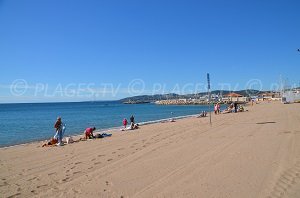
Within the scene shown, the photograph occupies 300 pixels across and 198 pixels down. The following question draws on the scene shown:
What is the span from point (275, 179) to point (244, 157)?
7.24 feet

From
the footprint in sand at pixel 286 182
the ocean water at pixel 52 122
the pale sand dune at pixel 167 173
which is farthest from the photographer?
the ocean water at pixel 52 122

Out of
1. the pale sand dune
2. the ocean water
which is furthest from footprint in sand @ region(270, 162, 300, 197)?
the ocean water

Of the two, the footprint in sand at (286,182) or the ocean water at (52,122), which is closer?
the footprint in sand at (286,182)

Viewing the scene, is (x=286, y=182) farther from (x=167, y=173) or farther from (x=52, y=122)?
(x=52, y=122)

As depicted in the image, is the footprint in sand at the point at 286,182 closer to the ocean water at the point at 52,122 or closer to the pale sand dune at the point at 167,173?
the pale sand dune at the point at 167,173

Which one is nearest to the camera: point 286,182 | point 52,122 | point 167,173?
point 286,182

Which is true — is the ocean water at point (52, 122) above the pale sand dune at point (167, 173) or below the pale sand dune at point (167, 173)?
below

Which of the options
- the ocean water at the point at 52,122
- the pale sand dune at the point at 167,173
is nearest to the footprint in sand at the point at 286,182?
the pale sand dune at the point at 167,173

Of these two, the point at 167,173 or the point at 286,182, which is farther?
the point at 167,173

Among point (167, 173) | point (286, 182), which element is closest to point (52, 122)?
point (167, 173)

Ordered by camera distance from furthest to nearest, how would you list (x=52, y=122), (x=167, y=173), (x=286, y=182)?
(x=52, y=122) < (x=167, y=173) < (x=286, y=182)

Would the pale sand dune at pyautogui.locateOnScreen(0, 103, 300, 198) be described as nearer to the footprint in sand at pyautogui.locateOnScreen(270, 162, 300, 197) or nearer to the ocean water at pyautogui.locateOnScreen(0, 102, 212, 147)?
the footprint in sand at pyautogui.locateOnScreen(270, 162, 300, 197)

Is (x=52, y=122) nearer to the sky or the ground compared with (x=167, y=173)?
nearer to the ground

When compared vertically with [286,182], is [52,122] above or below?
below
